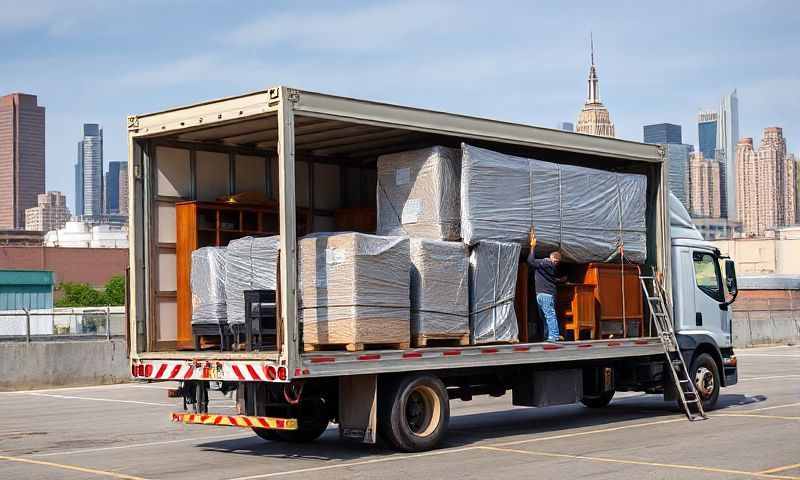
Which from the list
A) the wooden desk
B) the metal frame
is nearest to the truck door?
the metal frame

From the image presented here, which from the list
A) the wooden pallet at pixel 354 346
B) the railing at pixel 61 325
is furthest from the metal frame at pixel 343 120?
the railing at pixel 61 325

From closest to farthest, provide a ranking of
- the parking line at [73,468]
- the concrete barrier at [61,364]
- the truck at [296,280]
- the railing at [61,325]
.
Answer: the parking line at [73,468] → the truck at [296,280] → the concrete barrier at [61,364] → the railing at [61,325]

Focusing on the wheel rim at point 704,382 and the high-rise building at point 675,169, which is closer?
the wheel rim at point 704,382

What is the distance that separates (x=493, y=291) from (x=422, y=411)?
1.82m

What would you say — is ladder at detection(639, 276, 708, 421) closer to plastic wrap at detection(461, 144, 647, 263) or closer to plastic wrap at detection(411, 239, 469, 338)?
plastic wrap at detection(461, 144, 647, 263)

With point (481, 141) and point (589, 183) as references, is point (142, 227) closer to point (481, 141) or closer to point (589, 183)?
point (481, 141)

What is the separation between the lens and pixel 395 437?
12.5m

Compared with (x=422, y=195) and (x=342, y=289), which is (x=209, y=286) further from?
(x=422, y=195)

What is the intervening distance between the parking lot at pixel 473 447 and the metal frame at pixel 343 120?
41.6 inches

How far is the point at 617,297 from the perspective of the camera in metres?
15.8

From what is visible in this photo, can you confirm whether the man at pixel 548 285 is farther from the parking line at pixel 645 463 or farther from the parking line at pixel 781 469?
the parking line at pixel 781 469

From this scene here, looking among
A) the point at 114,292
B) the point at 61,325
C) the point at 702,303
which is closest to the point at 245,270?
the point at 702,303

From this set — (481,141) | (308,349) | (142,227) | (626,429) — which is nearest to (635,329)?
(626,429)

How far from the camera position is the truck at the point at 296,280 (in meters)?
12.0
